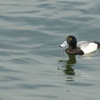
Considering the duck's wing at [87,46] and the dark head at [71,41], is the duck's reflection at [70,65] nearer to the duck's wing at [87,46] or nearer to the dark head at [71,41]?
the dark head at [71,41]

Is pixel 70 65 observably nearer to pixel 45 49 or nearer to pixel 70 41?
pixel 45 49

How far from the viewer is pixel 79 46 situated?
56.6 ft

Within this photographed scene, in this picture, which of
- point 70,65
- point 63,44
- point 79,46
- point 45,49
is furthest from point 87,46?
point 70,65

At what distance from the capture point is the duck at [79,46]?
55.2ft

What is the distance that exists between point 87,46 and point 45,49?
4.39 ft

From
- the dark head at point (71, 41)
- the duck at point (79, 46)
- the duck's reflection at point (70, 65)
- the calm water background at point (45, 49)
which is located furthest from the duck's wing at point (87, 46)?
the duck's reflection at point (70, 65)

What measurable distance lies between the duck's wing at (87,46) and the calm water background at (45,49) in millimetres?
422

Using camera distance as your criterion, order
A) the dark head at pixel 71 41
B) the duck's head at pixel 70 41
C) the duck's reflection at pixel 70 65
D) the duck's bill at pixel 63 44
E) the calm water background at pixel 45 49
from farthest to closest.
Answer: the dark head at pixel 71 41
the duck's head at pixel 70 41
the duck's bill at pixel 63 44
the duck's reflection at pixel 70 65
the calm water background at pixel 45 49

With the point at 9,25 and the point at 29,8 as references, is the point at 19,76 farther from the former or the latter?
the point at 29,8

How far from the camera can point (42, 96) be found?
454 inches

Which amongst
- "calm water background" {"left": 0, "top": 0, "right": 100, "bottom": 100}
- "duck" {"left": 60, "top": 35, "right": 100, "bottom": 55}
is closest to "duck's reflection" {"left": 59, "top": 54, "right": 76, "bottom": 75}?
"calm water background" {"left": 0, "top": 0, "right": 100, "bottom": 100}

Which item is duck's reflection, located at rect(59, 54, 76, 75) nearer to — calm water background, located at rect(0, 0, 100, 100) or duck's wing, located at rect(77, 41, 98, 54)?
calm water background, located at rect(0, 0, 100, 100)

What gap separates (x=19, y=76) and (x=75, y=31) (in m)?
5.44

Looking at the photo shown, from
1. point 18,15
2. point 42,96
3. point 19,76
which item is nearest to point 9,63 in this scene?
point 19,76
